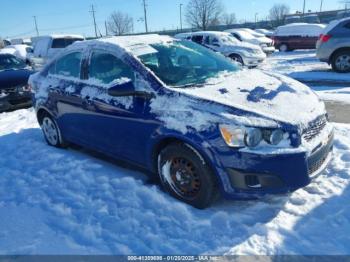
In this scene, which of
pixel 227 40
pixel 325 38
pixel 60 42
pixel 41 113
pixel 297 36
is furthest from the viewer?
pixel 297 36

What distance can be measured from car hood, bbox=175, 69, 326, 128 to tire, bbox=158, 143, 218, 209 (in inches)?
22.9

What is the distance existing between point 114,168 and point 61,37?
14.5m

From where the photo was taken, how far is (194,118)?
11.1 feet

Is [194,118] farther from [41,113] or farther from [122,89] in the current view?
[41,113]

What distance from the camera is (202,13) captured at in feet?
195

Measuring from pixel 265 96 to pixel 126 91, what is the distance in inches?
56.2

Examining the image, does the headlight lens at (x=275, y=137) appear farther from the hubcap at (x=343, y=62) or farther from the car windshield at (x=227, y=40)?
the car windshield at (x=227, y=40)

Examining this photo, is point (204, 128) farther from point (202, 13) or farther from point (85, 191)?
point (202, 13)

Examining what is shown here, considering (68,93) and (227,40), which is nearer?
(68,93)

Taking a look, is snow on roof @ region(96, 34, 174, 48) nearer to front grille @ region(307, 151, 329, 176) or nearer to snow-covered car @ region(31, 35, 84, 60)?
front grille @ region(307, 151, 329, 176)

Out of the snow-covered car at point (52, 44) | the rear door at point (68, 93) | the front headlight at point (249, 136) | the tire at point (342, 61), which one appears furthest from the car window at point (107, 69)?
the snow-covered car at point (52, 44)

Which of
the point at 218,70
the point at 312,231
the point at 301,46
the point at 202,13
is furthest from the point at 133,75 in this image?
the point at 202,13

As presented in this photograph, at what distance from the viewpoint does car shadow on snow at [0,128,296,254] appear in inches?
125

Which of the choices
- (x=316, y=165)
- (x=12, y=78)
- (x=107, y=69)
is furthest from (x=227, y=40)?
(x=316, y=165)
